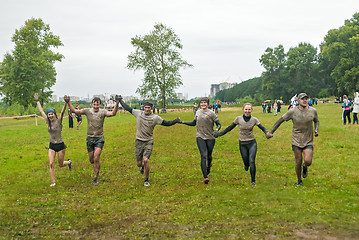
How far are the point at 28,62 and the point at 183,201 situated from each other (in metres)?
56.7

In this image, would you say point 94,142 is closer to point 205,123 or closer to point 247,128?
point 205,123

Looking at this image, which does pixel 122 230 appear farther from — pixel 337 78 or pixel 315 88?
pixel 315 88

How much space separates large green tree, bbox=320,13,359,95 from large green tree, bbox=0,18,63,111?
5748 centimetres

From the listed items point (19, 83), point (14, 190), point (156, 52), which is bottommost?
point (14, 190)

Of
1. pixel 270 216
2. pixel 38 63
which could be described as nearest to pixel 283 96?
pixel 38 63

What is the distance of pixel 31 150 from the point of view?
672 inches

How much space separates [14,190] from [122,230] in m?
4.78

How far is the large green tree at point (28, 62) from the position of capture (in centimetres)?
5712

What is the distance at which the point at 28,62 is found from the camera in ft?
188

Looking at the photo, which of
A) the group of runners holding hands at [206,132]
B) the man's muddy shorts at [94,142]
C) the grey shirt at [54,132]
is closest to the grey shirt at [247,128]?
the group of runners holding hands at [206,132]

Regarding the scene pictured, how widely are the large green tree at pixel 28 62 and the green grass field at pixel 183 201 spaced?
48.3 meters

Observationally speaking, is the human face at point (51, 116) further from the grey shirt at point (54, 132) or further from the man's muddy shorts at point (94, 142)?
the man's muddy shorts at point (94, 142)

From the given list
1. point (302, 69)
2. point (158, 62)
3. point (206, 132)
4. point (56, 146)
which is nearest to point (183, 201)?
point (206, 132)

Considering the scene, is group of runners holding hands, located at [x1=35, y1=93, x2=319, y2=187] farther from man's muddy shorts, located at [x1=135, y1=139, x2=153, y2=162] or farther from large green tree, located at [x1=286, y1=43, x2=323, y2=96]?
large green tree, located at [x1=286, y1=43, x2=323, y2=96]
